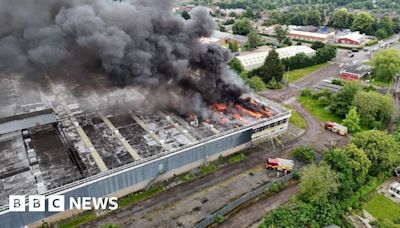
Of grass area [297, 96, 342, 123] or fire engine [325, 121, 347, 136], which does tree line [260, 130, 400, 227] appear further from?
grass area [297, 96, 342, 123]

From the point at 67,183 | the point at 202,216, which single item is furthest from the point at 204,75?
the point at 67,183

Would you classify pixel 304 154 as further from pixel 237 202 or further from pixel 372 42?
pixel 372 42

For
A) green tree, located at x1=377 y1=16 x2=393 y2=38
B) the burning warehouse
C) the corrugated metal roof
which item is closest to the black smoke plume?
the burning warehouse

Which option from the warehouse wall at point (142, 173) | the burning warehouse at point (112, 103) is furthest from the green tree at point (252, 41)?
the warehouse wall at point (142, 173)

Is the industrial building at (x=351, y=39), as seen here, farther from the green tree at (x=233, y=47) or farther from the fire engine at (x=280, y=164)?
the fire engine at (x=280, y=164)

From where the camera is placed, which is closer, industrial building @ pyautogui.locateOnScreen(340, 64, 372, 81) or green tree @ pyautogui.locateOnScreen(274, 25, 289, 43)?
industrial building @ pyautogui.locateOnScreen(340, 64, 372, 81)

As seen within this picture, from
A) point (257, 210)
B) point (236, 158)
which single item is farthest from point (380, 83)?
point (257, 210)

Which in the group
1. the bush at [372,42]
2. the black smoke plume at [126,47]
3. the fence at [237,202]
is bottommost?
the fence at [237,202]
